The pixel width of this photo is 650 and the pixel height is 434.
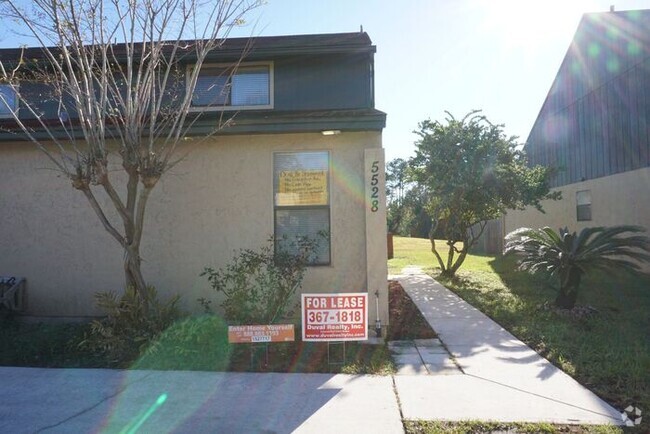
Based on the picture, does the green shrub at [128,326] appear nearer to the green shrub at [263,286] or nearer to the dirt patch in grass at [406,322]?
the green shrub at [263,286]

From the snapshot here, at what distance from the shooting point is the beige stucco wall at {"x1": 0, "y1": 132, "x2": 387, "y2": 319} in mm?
7613

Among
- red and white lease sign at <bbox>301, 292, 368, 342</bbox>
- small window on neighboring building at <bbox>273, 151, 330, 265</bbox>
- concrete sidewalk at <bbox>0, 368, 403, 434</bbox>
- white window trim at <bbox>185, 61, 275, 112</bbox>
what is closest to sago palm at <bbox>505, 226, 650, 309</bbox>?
small window on neighboring building at <bbox>273, 151, 330, 265</bbox>

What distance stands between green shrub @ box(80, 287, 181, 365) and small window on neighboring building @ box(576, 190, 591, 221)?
15.3 metres

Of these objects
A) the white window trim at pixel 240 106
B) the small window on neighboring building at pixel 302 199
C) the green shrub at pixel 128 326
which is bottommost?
the green shrub at pixel 128 326

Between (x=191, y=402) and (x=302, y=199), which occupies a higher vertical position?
(x=302, y=199)

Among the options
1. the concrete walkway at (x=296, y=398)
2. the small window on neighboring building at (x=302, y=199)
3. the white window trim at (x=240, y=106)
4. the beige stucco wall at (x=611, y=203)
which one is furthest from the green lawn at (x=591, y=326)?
the white window trim at (x=240, y=106)

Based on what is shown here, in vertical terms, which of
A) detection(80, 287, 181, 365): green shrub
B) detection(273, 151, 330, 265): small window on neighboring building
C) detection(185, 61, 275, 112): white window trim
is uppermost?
detection(185, 61, 275, 112): white window trim

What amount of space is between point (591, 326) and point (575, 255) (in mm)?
1268

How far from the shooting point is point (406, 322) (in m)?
8.33

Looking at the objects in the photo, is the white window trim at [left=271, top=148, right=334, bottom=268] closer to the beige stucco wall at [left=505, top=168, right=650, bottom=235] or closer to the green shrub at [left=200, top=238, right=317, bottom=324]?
the green shrub at [left=200, top=238, right=317, bottom=324]

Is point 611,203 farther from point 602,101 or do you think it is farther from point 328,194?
point 328,194

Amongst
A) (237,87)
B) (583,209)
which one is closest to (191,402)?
(237,87)

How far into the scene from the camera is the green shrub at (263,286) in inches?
267

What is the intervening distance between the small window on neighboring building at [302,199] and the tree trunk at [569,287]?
4.03 metres
